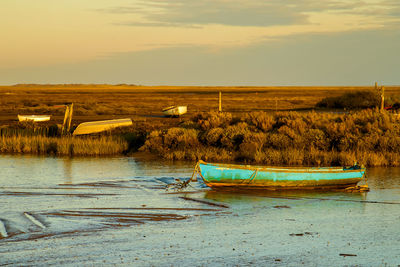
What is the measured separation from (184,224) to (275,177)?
5.09 meters

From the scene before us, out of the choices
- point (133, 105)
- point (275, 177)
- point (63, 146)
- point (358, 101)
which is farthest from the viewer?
point (133, 105)

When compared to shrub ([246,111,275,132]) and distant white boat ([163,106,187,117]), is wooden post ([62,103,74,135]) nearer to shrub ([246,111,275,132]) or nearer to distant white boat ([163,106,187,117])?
shrub ([246,111,275,132])

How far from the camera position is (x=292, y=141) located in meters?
26.5

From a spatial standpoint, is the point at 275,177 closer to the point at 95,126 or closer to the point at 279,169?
the point at 279,169

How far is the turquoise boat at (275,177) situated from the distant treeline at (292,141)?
5.35m

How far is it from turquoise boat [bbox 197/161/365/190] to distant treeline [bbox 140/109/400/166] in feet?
17.6

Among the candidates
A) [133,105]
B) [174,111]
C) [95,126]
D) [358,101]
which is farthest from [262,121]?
[133,105]

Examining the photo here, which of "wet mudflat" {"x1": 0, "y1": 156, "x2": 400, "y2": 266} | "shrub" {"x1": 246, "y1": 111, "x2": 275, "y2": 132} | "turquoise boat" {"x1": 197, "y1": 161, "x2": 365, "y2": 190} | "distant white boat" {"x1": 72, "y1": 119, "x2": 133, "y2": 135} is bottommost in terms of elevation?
"wet mudflat" {"x1": 0, "y1": 156, "x2": 400, "y2": 266}

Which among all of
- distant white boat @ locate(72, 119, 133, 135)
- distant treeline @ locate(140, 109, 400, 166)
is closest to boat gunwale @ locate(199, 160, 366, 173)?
distant treeline @ locate(140, 109, 400, 166)

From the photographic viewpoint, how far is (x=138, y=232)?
12562mm

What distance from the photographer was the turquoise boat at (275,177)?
17516 millimetres

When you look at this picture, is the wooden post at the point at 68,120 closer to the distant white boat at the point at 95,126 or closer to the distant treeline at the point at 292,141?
the distant white boat at the point at 95,126

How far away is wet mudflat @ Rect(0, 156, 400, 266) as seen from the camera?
35.9ft

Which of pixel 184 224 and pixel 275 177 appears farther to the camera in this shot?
pixel 275 177
